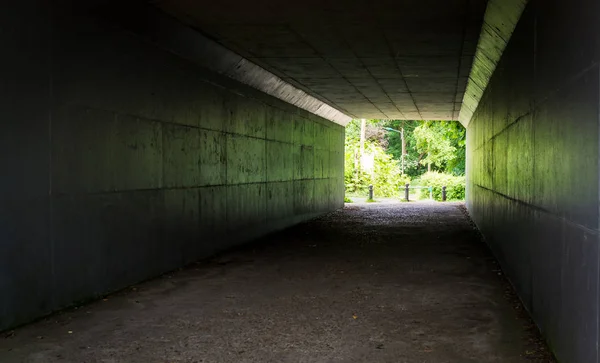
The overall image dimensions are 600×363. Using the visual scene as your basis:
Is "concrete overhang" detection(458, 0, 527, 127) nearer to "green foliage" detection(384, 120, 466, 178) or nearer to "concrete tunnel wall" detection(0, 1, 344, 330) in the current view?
"concrete tunnel wall" detection(0, 1, 344, 330)

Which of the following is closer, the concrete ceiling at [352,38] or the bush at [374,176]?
the concrete ceiling at [352,38]

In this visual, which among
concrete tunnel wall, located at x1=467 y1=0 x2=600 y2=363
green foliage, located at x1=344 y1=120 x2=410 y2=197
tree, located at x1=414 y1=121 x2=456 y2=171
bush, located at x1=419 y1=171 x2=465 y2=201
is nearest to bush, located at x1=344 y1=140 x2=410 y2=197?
green foliage, located at x1=344 y1=120 x2=410 y2=197

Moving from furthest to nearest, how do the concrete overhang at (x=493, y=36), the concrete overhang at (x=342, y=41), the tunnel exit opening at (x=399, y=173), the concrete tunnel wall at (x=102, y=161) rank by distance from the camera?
the tunnel exit opening at (x=399, y=173) → the concrete overhang at (x=342, y=41) → the concrete overhang at (x=493, y=36) → the concrete tunnel wall at (x=102, y=161)

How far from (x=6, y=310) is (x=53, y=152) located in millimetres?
1638

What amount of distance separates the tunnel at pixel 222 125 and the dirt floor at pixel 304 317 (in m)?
0.39

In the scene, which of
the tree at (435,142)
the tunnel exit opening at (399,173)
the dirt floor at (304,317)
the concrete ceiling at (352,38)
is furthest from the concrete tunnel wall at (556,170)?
the tree at (435,142)

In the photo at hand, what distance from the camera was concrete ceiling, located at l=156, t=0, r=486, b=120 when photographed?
8.38m

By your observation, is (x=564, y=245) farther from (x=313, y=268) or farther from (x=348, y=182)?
(x=348, y=182)

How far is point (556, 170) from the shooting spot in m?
4.88

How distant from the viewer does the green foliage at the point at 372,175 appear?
37.8m

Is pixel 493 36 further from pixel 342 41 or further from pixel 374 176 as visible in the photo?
pixel 374 176

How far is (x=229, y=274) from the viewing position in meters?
9.23

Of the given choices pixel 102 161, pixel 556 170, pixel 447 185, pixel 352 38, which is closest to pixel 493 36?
pixel 352 38

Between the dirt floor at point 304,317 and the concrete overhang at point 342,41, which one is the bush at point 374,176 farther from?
the dirt floor at point 304,317
